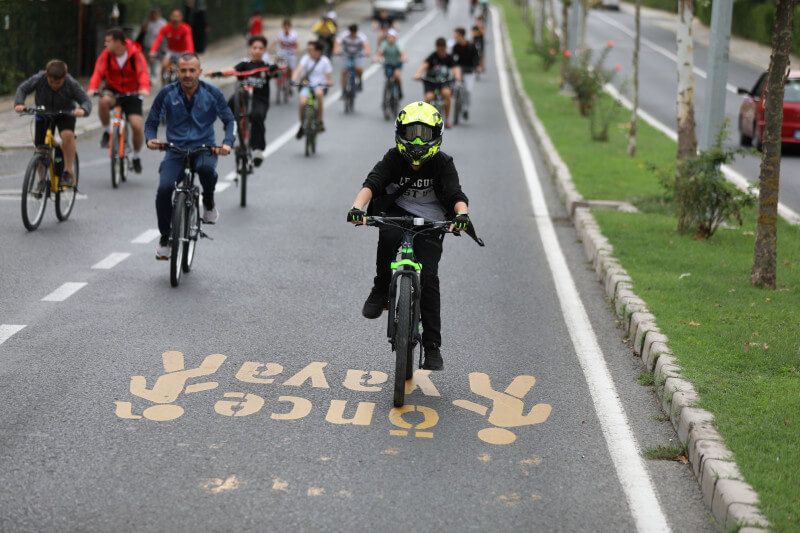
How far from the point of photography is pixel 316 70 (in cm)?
1970

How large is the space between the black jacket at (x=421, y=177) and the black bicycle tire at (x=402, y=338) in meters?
0.71

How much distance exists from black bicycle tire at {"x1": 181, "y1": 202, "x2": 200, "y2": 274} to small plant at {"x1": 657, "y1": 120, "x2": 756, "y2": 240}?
4915 mm

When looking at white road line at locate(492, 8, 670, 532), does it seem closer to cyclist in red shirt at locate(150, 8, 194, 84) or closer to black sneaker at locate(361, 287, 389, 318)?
black sneaker at locate(361, 287, 389, 318)

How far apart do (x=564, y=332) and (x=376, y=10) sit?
5744 cm

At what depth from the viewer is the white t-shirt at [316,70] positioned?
19.6m

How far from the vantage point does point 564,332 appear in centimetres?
847

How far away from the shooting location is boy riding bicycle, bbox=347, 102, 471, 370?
272 inches

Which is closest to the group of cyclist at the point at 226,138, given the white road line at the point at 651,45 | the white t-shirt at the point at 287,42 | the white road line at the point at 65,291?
the white road line at the point at 65,291

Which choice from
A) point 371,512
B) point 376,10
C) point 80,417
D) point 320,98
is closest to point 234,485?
point 371,512

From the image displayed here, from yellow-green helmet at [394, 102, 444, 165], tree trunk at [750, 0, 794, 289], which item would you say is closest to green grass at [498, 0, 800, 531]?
tree trunk at [750, 0, 794, 289]

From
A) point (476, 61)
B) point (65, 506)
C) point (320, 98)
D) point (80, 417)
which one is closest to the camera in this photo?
point (65, 506)

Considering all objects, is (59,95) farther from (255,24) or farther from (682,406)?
(255,24)

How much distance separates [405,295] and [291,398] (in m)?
0.89

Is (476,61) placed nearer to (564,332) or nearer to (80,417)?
(564,332)
